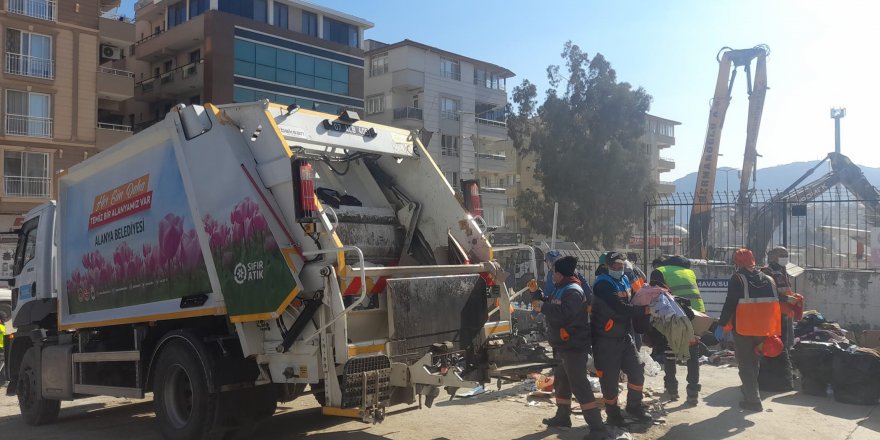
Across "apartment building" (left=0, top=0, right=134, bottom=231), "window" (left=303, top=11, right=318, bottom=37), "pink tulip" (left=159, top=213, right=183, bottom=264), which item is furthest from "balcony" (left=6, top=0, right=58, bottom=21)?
"pink tulip" (left=159, top=213, right=183, bottom=264)

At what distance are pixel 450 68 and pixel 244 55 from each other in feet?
48.0

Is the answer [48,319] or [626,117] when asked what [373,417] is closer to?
[48,319]

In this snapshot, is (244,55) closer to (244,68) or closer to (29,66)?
(244,68)

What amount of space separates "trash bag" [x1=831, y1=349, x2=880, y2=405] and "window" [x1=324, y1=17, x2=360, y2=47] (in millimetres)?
35366

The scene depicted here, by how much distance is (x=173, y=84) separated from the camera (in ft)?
119

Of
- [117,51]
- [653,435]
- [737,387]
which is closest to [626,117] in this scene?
[117,51]

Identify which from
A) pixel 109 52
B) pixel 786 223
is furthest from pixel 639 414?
pixel 109 52

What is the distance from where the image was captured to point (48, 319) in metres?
7.96

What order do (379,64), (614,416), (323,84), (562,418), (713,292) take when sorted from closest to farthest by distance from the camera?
(614,416) < (562,418) < (713,292) < (323,84) < (379,64)

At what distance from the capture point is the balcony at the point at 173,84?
34.9 metres

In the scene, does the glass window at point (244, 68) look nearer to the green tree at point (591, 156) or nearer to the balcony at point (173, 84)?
the balcony at point (173, 84)

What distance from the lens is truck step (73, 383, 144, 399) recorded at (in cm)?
649

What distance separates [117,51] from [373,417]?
3493 centimetres

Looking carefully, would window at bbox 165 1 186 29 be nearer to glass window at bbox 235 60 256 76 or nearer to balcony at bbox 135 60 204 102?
balcony at bbox 135 60 204 102
